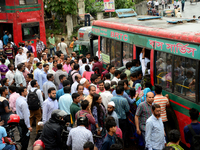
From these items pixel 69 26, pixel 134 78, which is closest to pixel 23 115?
pixel 134 78

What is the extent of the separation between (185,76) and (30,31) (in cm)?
1453

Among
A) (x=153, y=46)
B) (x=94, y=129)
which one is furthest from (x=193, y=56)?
(x=94, y=129)

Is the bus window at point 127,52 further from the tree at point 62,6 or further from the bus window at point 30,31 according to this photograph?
the tree at point 62,6

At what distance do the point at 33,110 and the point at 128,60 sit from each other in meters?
3.46

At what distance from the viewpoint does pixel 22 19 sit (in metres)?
18.2

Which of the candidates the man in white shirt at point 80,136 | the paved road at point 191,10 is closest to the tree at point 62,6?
the paved road at point 191,10

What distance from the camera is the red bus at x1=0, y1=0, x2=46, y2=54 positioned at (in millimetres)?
17875

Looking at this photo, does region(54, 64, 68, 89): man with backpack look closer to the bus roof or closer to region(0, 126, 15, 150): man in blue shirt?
the bus roof

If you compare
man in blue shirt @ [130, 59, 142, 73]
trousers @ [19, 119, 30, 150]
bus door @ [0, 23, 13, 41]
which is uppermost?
bus door @ [0, 23, 13, 41]

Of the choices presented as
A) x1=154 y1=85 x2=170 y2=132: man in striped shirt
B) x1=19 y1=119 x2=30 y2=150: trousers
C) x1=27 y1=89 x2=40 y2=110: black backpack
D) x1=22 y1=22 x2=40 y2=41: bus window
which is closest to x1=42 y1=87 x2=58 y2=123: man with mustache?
x1=19 y1=119 x2=30 y2=150: trousers

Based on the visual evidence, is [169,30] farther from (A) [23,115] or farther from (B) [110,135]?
(A) [23,115]

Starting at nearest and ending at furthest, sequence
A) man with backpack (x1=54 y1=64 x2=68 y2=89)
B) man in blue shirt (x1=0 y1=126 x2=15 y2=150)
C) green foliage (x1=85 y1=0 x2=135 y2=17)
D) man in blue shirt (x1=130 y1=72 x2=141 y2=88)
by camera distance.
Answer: man in blue shirt (x1=0 y1=126 x2=15 y2=150), man in blue shirt (x1=130 y1=72 x2=141 y2=88), man with backpack (x1=54 y1=64 x2=68 y2=89), green foliage (x1=85 y1=0 x2=135 y2=17)

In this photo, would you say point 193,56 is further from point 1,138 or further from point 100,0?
point 100,0

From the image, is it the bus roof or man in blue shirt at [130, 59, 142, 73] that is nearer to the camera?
the bus roof
